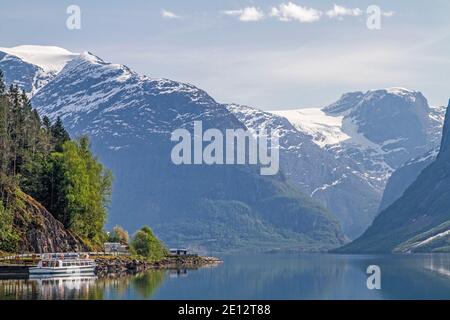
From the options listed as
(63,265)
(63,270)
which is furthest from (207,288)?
(63,265)

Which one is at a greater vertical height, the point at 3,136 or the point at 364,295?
the point at 3,136

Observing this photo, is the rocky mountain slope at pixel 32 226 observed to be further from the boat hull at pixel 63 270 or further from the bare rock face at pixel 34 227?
the boat hull at pixel 63 270

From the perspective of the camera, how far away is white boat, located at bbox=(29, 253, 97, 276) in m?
168

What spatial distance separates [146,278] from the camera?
177000 mm

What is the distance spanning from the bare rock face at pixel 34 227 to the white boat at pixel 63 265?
6.93 metres

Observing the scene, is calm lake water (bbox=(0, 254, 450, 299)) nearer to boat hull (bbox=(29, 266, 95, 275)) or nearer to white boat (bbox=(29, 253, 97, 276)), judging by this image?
boat hull (bbox=(29, 266, 95, 275))

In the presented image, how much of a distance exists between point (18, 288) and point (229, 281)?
61.6 meters

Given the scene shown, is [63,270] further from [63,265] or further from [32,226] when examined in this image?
[32,226]

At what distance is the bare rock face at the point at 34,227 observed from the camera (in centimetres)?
18475

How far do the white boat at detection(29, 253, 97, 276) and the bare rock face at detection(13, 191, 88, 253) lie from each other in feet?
22.7
